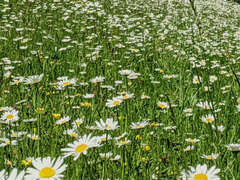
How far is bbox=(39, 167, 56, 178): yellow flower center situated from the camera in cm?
75

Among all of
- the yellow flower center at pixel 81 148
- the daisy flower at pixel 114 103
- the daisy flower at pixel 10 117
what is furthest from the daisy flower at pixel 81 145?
the daisy flower at pixel 10 117

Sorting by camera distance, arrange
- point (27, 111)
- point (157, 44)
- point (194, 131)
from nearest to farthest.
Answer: point (194, 131) → point (27, 111) → point (157, 44)

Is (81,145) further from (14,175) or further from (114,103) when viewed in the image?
(114,103)

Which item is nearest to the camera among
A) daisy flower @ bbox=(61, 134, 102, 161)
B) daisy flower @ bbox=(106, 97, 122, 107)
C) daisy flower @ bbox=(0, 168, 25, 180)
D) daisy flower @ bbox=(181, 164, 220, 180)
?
daisy flower @ bbox=(0, 168, 25, 180)

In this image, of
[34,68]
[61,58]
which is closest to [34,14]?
[61,58]

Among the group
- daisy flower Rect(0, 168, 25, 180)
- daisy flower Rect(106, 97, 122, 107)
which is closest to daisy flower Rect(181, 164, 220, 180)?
daisy flower Rect(0, 168, 25, 180)

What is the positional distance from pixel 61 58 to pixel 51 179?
279cm

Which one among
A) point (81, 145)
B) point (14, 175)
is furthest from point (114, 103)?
point (14, 175)

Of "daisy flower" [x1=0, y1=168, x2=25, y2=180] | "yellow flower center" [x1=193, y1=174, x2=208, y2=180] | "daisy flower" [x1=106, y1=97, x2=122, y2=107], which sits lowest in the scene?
"daisy flower" [x1=106, y1=97, x2=122, y2=107]

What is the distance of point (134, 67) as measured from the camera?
3.14m

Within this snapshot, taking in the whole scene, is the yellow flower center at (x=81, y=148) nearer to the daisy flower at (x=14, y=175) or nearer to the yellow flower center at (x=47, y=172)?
the yellow flower center at (x=47, y=172)

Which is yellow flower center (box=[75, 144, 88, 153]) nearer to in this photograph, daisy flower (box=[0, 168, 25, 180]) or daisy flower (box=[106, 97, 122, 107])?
daisy flower (box=[0, 168, 25, 180])

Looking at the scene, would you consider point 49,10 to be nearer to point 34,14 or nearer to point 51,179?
point 34,14

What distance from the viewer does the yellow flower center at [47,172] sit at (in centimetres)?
75
